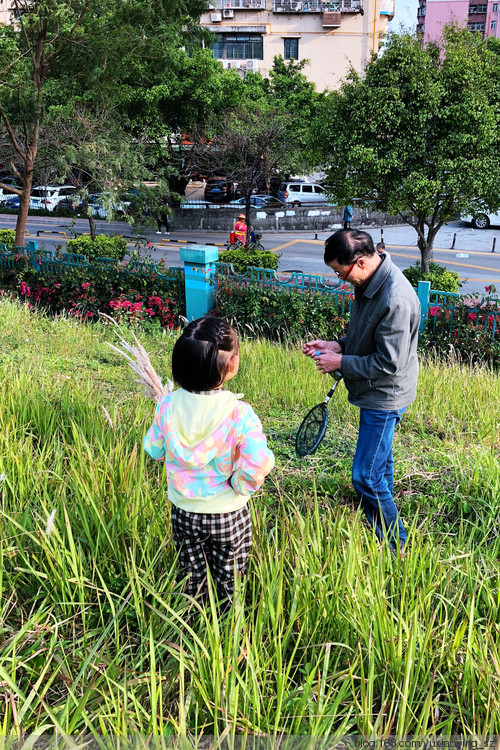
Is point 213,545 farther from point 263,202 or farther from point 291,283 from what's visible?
point 263,202

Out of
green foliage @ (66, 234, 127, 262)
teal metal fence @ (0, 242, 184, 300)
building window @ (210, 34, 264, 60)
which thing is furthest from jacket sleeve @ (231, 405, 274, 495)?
building window @ (210, 34, 264, 60)

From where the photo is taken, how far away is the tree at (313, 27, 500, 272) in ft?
36.9

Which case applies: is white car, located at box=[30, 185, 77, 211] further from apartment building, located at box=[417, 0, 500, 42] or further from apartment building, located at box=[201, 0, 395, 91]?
apartment building, located at box=[417, 0, 500, 42]

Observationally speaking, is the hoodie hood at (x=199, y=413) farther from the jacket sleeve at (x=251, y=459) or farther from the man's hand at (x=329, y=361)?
the man's hand at (x=329, y=361)

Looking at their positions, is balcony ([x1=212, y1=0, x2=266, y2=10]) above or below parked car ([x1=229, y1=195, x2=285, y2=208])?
above

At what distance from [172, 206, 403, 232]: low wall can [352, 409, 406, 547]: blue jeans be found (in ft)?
75.3

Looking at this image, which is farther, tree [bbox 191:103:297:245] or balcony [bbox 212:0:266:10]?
balcony [bbox 212:0:266:10]

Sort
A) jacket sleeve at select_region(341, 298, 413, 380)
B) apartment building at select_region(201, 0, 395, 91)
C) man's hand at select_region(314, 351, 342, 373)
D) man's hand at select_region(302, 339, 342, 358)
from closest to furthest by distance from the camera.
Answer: jacket sleeve at select_region(341, 298, 413, 380) → man's hand at select_region(314, 351, 342, 373) → man's hand at select_region(302, 339, 342, 358) → apartment building at select_region(201, 0, 395, 91)

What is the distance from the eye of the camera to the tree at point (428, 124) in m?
11.2

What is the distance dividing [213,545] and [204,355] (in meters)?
0.72

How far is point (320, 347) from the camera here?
137 inches

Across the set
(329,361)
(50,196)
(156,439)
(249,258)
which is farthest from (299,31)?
(156,439)

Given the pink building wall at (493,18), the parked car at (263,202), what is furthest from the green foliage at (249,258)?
the pink building wall at (493,18)

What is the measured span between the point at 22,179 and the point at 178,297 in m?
4.10
